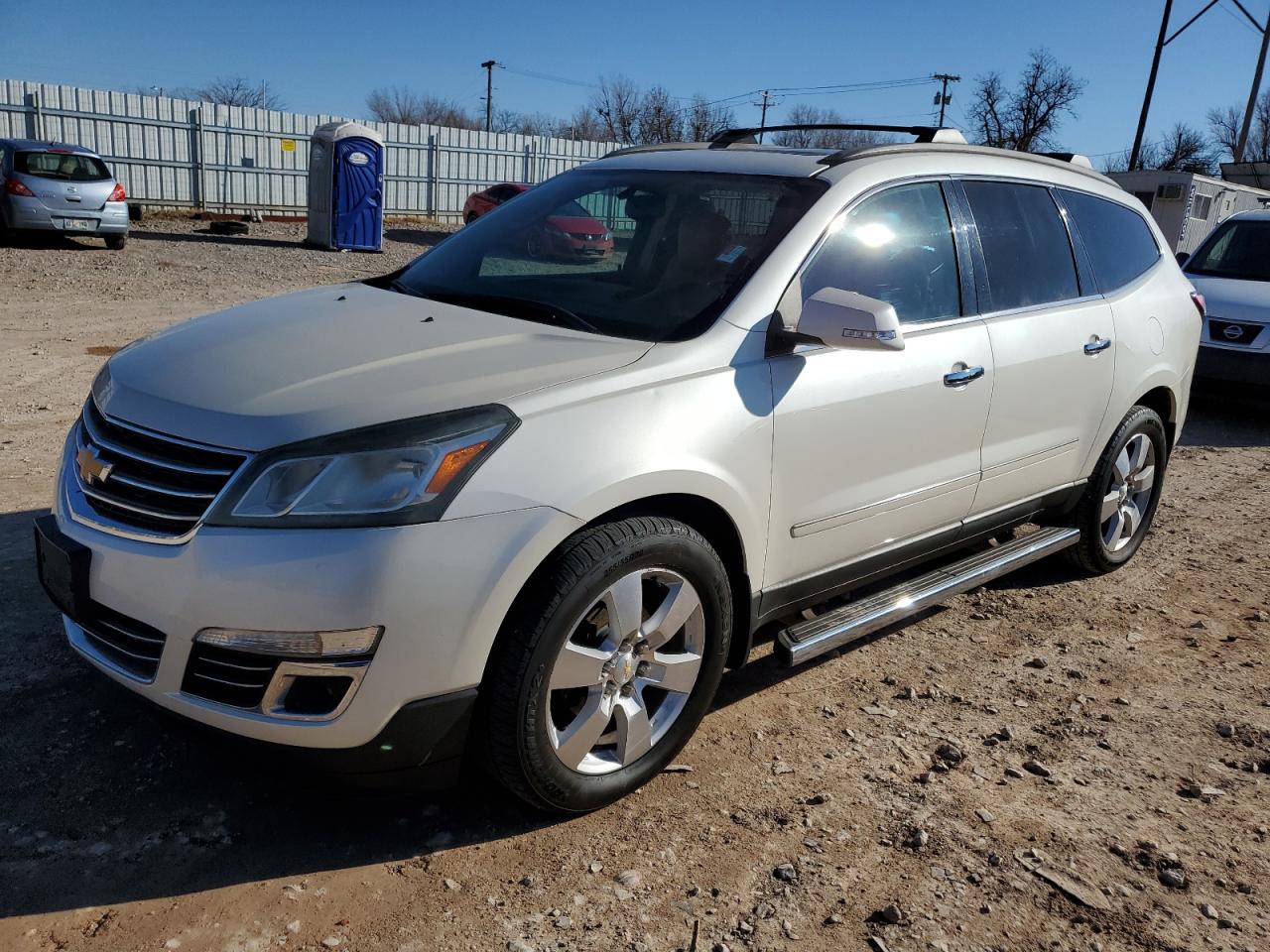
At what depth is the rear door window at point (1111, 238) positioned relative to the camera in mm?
4688

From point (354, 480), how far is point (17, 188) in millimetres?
16349

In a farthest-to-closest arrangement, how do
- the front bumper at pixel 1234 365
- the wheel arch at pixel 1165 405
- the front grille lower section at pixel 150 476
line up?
the front bumper at pixel 1234 365
the wheel arch at pixel 1165 405
the front grille lower section at pixel 150 476

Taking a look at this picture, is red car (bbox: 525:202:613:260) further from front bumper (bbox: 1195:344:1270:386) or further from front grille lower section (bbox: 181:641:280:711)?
front bumper (bbox: 1195:344:1270:386)

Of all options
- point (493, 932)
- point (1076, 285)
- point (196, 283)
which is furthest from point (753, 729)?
point (196, 283)

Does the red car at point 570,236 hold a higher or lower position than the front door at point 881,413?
higher

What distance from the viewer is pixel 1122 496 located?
5098 millimetres

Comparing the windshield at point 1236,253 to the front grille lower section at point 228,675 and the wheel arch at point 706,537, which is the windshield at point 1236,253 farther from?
the front grille lower section at point 228,675

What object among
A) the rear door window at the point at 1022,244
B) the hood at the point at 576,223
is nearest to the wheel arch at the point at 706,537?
the hood at the point at 576,223

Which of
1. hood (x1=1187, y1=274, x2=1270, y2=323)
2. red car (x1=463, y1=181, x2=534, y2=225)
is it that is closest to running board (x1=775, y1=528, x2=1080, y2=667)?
hood (x1=1187, y1=274, x2=1270, y2=323)

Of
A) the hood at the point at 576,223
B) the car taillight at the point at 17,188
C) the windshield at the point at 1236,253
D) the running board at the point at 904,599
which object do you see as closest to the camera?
the running board at the point at 904,599

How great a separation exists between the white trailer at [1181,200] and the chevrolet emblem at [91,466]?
21.1m

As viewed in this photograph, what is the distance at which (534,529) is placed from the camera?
8.38ft

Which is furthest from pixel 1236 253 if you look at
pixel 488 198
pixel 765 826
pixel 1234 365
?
pixel 488 198

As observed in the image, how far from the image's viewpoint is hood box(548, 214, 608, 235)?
400cm
